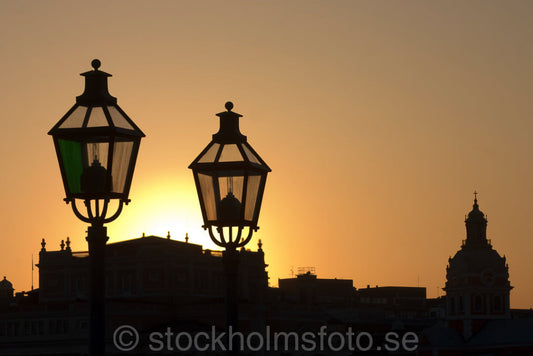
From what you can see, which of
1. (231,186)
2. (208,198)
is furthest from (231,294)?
(231,186)

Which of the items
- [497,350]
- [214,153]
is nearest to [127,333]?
[497,350]

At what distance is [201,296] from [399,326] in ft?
118

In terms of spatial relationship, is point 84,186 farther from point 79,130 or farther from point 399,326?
point 399,326

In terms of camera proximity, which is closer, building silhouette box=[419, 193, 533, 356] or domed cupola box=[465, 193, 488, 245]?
building silhouette box=[419, 193, 533, 356]

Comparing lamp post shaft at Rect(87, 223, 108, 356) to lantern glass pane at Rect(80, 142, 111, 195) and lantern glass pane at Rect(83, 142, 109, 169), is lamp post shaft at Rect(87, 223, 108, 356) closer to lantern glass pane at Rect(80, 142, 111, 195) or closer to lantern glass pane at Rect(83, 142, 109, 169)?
lantern glass pane at Rect(80, 142, 111, 195)

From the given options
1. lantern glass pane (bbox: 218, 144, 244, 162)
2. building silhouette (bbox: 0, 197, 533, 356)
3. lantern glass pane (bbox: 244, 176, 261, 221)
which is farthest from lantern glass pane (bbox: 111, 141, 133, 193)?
building silhouette (bbox: 0, 197, 533, 356)

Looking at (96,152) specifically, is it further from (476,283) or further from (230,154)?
(476,283)

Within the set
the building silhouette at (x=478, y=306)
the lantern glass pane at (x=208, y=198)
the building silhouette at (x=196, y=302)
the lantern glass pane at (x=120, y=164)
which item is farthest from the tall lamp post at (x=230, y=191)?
the building silhouette at (x=478, y=306)

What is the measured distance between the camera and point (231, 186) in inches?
653

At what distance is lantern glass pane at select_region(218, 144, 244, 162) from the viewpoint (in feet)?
54.8

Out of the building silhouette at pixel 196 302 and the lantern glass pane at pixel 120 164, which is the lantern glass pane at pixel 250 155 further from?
the building silhouette at pixel 196 302

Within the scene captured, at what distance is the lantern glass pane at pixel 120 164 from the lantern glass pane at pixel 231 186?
221 cm

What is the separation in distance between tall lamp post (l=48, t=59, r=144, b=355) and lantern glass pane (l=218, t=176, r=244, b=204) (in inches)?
85.4

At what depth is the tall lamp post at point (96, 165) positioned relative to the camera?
569 inches
